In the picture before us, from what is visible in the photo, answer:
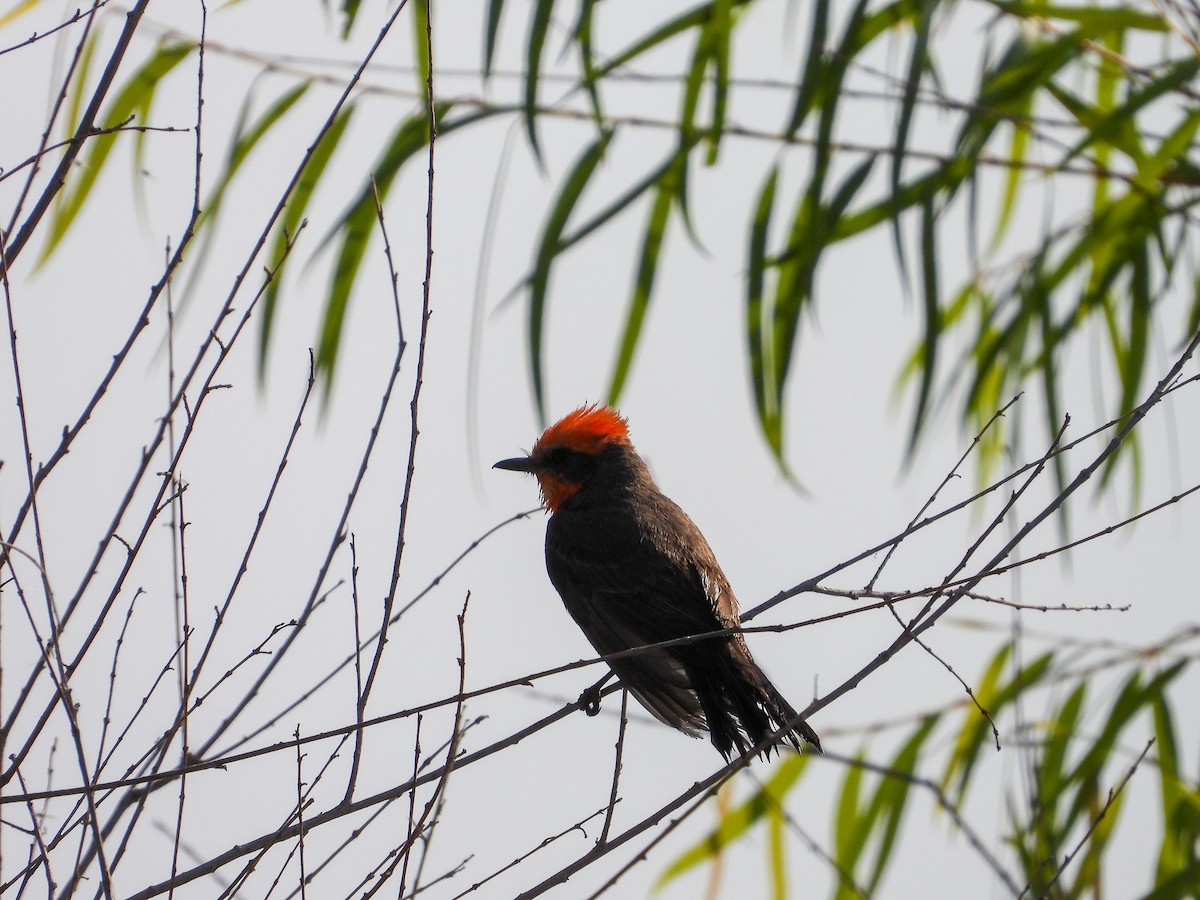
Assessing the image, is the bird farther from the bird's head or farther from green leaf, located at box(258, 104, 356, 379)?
green leaf, located at box(258, 104, 356, 379)

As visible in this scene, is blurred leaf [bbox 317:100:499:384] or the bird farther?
blurred leaf [bbox 317:100:499:384]

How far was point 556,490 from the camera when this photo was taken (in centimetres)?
600

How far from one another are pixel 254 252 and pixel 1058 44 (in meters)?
3.45

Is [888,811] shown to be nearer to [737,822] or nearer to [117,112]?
[737,822]

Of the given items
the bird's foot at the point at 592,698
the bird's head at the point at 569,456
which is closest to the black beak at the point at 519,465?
the bird's head at the point at 569,456

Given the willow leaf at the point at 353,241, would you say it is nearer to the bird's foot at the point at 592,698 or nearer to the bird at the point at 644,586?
the bird at the point at 644,586

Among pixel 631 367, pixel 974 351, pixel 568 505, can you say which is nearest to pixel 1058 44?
pixel 974 351

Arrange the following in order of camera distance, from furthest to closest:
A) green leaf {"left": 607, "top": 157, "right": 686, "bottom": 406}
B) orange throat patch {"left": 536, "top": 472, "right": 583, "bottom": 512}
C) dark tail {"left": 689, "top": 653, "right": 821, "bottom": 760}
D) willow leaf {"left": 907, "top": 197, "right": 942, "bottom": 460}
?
orange throat patch {"left": 536, "top": 472, "right": 583, "bottom": 512} → green leaf {"left": 607, "top": 157, "right": 686, "bottom": 406} → willow leaf {"left": 907, "top": 197, "right": 942, "bottom": 460} → dark tail {"left": 689, "top": 653, "right": 821, "bottom": 760}

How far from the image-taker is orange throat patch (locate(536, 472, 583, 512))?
5973mm

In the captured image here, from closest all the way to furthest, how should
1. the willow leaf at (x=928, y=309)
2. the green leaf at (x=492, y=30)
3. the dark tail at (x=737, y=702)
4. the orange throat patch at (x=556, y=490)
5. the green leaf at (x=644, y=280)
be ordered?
the dark tail at (x=737, y=702)
the green leaf at (x=492, y=30)
the willow leaf at (x=928, y=309)
the green leaf at (x=644, y=280)
the orange throat patch at (x=556, y=490)

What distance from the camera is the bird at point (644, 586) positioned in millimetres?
4504

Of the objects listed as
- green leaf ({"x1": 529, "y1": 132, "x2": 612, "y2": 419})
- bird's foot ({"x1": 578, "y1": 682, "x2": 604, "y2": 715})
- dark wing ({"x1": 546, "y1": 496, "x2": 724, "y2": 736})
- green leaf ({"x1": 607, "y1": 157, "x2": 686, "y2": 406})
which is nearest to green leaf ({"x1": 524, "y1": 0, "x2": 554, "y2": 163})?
green leaf ({"x1": 529, "y1": 132, "x2": 612, "y2": 419})

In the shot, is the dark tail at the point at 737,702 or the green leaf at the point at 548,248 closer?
the dark tail at the point at 737,702

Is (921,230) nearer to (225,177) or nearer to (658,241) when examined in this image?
(658,241)
